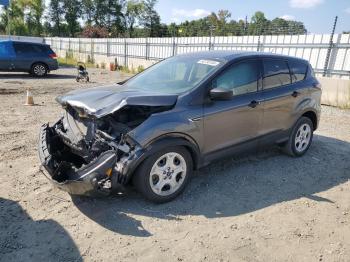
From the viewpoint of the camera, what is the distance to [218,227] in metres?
3.63

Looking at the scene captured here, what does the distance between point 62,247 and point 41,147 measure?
1466 mm

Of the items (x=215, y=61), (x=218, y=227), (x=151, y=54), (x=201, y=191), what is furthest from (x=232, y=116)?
(x=151, y=54)

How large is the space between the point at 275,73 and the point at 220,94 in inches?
62.2

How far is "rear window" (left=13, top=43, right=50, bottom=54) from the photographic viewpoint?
657 inches

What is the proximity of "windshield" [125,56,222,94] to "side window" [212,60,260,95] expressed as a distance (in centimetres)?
18

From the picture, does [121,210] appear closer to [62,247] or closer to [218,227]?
[62,247]

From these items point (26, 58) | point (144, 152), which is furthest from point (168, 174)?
point (26, 58)

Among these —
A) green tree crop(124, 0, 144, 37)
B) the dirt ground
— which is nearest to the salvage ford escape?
the dirt ground

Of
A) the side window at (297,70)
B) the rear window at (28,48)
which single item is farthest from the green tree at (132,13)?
the side window at (297,70)

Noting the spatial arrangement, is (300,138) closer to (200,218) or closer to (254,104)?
(254,104)

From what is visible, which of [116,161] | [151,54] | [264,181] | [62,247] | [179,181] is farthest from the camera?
[151,54]

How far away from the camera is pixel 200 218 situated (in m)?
3.79

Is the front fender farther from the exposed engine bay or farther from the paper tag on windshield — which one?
the paper tag on windshield

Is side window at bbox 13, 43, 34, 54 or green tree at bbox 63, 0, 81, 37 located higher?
green tree at bbox 63, 0, 81, 37
